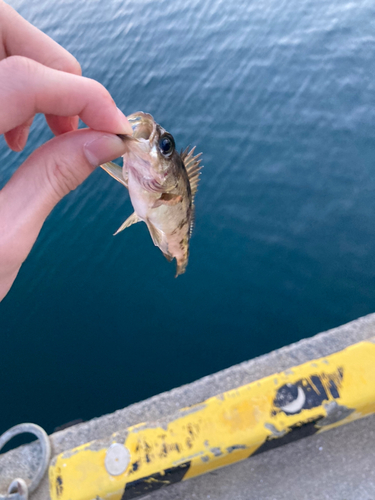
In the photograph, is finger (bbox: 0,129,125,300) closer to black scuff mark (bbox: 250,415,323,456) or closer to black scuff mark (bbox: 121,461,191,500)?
black scuff mark (bbox: 121,461,191,500)

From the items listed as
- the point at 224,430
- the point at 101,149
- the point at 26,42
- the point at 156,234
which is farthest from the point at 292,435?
the point at 26,42

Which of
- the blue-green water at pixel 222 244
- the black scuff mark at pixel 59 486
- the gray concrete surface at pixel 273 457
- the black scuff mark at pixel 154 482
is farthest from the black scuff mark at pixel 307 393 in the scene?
the blue-green water at pixel 222 244

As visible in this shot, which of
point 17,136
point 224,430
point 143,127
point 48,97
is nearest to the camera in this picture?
point 48,97

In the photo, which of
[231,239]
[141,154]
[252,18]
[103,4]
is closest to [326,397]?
[141,154]

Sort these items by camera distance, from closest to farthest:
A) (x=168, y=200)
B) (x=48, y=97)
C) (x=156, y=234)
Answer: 1. (x=48, y=97)
2. (x=168, y=200)
3. (x=156, y=234)

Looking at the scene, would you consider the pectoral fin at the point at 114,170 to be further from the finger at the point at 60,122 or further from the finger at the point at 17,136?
the finger at the point at 17,136

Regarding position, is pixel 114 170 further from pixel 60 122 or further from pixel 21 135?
pixel 21 135

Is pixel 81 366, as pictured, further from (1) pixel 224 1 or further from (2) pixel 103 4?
(2) pixel 103 4
